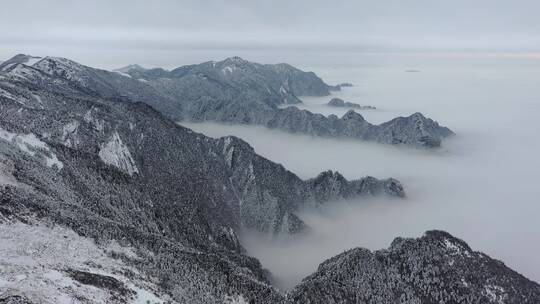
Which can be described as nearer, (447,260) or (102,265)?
(102,265)

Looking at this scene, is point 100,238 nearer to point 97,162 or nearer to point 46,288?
point 46,288

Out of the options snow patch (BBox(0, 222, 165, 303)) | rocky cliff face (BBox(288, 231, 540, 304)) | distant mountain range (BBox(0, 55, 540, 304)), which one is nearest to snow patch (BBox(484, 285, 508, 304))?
rocky cliff face (BBox(288, 231, 540, 304))

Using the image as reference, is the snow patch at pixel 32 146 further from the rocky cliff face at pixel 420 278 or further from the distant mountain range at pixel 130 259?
the rocky cliff face at pixel 420 278

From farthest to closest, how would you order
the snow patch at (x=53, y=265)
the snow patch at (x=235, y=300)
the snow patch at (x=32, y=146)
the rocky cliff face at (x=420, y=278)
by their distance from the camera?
the snow patch at (x=32, y=146) → the rocky cliff face at (x=420, y=278) → the snow patch at (x=235, y=300) → the snow patch at (x=53, y=265)

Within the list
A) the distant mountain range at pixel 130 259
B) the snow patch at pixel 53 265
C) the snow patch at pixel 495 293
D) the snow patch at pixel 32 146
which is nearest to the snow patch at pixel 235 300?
the distant mountain range at pixel 130 259

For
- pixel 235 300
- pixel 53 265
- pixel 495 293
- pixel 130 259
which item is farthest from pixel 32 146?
pixel 495 293

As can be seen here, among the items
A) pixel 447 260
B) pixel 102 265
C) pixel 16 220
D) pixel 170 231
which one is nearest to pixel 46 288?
pixel 102 265

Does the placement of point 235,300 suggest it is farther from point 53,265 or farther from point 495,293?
point 495,293

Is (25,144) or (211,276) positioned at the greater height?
(25,144)

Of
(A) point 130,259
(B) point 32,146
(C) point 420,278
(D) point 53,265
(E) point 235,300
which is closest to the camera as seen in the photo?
(D) point 53,265
